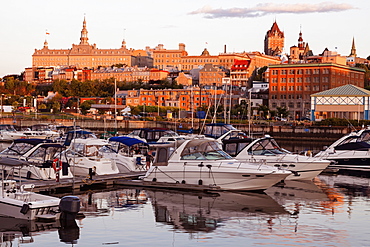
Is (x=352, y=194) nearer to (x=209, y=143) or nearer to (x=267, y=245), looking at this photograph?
(x=209, y=143)

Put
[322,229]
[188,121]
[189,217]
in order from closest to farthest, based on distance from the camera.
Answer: [322,229] → [189,217] → [188,121]

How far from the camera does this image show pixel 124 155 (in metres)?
Answer: 36.2

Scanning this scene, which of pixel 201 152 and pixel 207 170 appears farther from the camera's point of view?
pixel 201 152

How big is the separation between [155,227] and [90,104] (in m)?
138

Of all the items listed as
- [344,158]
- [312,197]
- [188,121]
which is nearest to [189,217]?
[312,197]

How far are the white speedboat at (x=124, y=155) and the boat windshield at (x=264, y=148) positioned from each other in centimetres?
666

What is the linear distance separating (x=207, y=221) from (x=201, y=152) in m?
7.09

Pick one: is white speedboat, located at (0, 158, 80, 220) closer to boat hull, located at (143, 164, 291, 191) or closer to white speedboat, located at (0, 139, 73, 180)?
white speedboat, located at (0, 139, 73, 180)

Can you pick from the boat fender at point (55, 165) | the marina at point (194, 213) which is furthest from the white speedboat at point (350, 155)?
the boat fender at point (55, 165)

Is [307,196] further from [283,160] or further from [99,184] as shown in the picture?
[99,184]

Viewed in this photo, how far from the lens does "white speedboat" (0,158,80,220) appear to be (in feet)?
70.4

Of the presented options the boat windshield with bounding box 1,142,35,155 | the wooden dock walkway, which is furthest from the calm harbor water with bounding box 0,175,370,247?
the boat windshield with bounding box 1,142,35,155

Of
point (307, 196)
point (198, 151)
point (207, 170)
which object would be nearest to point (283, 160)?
point (307, 196)

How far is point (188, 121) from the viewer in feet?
360
